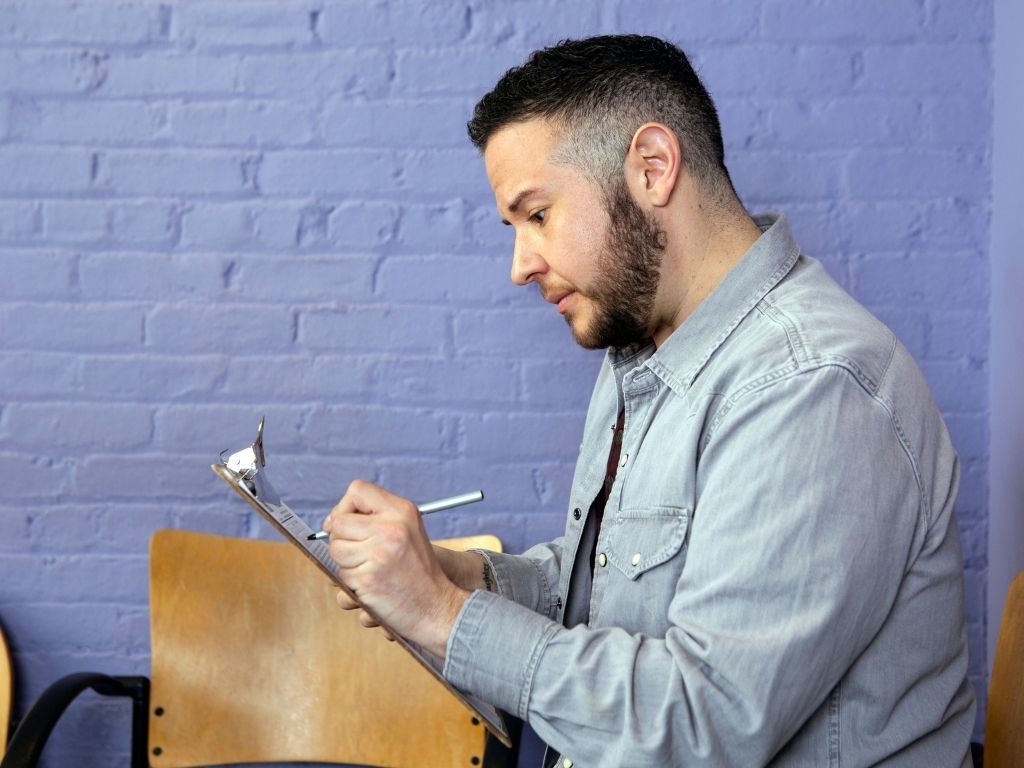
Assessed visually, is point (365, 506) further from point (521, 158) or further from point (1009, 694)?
point (1009, 694)

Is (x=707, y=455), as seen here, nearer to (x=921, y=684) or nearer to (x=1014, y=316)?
(x=921, y=684)

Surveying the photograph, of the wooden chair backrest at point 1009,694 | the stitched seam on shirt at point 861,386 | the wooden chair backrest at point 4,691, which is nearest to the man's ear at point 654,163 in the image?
the stitched seam on shirt at point 861,386

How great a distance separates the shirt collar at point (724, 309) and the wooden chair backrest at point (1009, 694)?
50cm

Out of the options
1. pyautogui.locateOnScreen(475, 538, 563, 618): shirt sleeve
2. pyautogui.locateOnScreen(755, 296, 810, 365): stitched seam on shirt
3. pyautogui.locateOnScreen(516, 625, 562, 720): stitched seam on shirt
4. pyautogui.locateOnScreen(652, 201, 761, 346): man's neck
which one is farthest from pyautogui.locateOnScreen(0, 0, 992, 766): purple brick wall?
pyautogui.locateOnScreen(516, 625, 562, 720): stitched seam on shirt

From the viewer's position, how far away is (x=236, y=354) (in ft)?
6.30

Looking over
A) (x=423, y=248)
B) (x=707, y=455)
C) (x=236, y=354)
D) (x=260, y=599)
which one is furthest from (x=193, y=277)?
(x=707, y=455)

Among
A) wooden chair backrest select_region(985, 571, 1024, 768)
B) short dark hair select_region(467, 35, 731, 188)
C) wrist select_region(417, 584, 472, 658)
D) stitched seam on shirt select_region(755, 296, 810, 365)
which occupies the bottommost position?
wooden chair backrest select_region(985, 571, 1024, 768)

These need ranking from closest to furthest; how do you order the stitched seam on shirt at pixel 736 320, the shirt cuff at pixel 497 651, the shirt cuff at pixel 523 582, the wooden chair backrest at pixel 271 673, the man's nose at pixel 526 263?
the shirt cuff at pixel 497 651 < the stitched seam on shirt at pixel 736 320 < the man's nose at pixel 526 263 < the shirt cuff at pixel 523 582 < the wooden chair backrest at pixel 271 673

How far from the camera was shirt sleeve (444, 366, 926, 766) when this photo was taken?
0.97m

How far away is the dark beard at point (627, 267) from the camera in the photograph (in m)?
1.25

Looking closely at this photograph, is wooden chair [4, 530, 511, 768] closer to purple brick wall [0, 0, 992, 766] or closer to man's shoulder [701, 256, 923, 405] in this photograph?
purple brick wall [0, 0, 992, 766]

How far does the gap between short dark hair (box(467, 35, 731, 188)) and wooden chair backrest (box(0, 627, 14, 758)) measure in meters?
1.26

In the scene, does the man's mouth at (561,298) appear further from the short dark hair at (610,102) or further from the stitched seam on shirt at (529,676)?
the stitched seam on shirt at (529,676)

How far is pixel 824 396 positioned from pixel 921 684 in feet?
1.04
